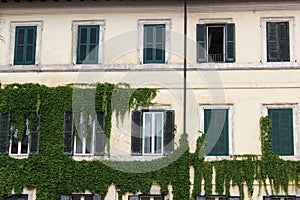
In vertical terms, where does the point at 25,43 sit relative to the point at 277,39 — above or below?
below

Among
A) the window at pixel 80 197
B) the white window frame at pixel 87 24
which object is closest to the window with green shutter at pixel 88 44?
the white window frame at pixel 87 24

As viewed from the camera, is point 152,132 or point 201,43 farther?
point 201,43

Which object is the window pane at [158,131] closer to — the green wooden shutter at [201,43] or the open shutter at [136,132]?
the open shutter at [136,132]

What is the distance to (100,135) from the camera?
77.5 ft

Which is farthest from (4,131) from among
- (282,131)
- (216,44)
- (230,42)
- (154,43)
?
(282,131)

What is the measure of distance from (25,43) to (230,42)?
7833 mm

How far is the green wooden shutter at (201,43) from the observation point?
2389cm

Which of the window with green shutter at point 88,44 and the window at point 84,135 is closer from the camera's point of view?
the window at point 84,135

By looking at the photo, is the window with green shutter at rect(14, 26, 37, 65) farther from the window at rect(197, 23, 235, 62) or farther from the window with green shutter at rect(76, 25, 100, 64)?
the window at rect(197, 23, 235, 62)

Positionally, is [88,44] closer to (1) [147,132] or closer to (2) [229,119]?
(1) [147,132]

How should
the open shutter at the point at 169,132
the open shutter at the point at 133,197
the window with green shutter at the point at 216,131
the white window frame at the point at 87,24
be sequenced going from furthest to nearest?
the white window frame at the point at 87,24, the open shutter at the point at 169,132, the window with green shutter at the point at 216,131, the open shutter at the point at 133,197

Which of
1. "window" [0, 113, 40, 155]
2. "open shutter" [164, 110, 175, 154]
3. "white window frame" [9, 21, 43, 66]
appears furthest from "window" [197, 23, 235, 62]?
"window" [0, 113, 40, 155]

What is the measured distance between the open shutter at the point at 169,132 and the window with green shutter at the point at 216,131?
1.23 m

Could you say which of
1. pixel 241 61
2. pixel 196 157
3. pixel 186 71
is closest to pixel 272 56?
pixel 241 61
